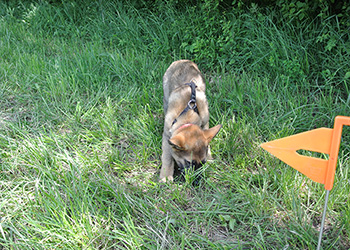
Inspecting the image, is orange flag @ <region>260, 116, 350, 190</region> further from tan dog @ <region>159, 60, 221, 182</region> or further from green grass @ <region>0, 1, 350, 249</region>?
tan dog @ <region>159, 60, 221, 182</region>

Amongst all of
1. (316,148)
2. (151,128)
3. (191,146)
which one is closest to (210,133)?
(191,146)

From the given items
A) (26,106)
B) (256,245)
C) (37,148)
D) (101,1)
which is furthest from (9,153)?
(101,1)

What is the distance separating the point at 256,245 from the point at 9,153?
2808 mm

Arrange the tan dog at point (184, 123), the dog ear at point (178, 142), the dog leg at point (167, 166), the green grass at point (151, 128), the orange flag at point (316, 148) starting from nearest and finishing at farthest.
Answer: the orange flag at point (316, 148) < the green grass at point (151, 128) < the dog ear at point (178, 142) < the tan dog at point (184, 123) < the dog leg at point (167, 166)

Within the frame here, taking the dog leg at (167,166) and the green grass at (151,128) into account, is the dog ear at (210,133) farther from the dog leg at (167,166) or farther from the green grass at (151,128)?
the dog leg at (167,166)

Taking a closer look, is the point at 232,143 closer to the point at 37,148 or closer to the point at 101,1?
the point at 37,148

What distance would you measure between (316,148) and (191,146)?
1.32m

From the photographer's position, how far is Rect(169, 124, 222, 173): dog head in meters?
3.16

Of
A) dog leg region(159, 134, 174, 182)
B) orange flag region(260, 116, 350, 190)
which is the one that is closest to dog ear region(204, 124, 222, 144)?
dog leg region(159, 134, 174, 182)

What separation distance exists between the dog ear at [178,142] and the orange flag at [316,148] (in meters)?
1.02

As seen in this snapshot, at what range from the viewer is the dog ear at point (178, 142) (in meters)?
3.07

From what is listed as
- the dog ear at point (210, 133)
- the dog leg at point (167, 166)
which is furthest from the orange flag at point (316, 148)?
the dog leg at point (167, 166)

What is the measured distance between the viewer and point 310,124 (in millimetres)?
3791

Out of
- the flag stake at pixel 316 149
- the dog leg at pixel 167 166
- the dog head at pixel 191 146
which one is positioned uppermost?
the flag stake at pixel 316 149
